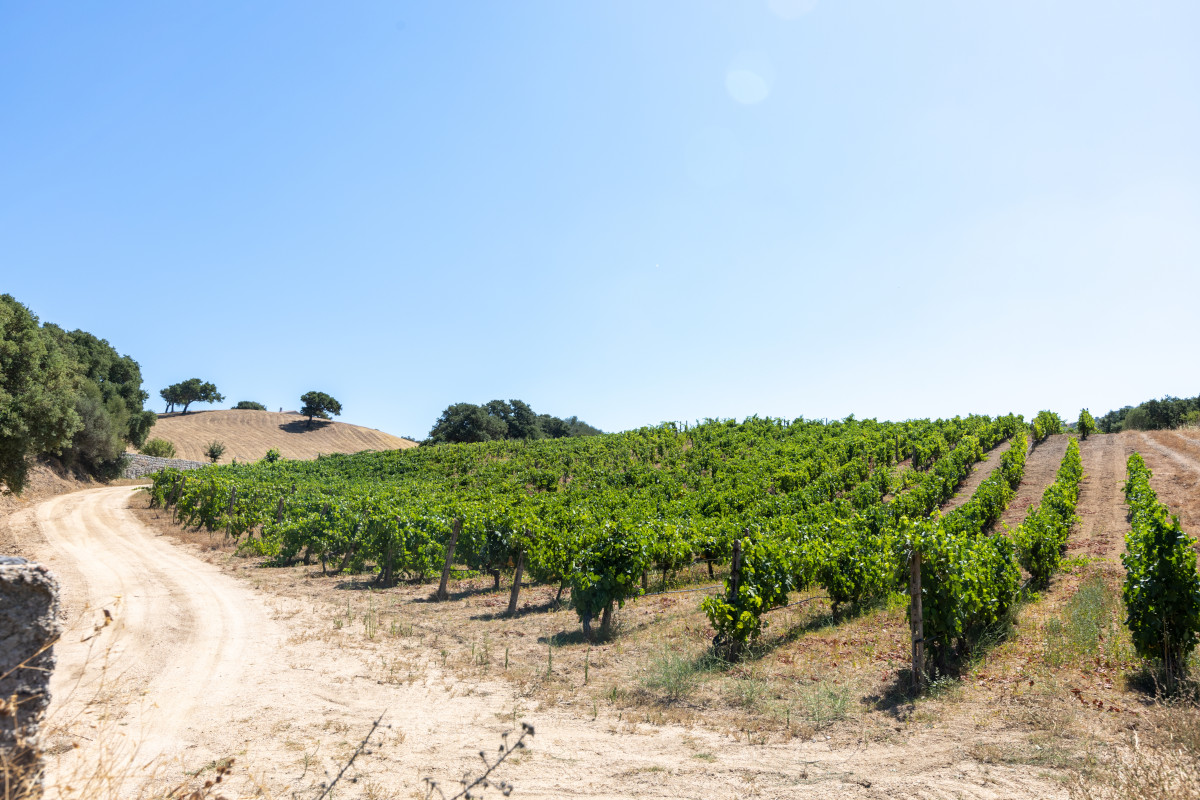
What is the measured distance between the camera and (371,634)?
1219 cm

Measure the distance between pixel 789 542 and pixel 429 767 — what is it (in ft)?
36.2

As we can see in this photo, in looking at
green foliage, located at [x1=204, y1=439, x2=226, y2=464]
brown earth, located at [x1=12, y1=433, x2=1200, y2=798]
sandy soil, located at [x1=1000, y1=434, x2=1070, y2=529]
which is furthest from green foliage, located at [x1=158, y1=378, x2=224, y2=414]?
sandy soil, located at [x1=1000, y1=434, x2=1070, y2=529]

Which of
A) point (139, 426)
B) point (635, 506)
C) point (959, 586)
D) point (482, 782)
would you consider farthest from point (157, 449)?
point (959, 586)

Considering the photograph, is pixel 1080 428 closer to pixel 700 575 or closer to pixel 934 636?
pixel 700 575

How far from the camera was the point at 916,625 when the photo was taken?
9078 millimetres

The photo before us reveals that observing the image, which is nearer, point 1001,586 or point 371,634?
point 1001,586

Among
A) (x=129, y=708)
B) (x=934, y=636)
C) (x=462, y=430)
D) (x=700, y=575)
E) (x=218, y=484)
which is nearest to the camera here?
(x=129, y=708)

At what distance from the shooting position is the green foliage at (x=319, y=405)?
100 meters

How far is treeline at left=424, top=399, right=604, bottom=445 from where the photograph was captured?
83.1 metres

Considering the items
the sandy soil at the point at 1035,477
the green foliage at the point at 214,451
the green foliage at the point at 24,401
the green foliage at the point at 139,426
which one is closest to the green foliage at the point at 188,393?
the green foliage at the point at 214,451

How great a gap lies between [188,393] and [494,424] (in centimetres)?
6580

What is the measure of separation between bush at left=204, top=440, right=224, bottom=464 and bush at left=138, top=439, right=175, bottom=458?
4.57 m

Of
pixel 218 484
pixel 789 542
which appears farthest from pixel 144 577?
pixel 789 542

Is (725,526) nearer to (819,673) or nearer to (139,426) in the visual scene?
(819,673)
